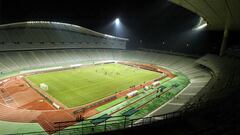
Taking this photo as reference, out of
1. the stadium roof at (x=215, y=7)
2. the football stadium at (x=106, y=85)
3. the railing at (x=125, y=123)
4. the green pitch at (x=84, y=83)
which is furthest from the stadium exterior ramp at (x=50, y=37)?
the stadium roof at (x=215, y=7)

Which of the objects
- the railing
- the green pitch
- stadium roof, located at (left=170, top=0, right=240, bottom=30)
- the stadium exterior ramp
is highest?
the stadium exterior ramp

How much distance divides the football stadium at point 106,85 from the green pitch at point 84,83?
0.43 ft

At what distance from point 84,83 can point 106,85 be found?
3.86 meters

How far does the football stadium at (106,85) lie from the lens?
1040cm

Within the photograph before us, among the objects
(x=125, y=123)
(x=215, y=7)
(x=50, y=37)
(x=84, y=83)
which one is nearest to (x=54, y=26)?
(x=50, y=37)

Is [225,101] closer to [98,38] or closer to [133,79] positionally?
[133,79]

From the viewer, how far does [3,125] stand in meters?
16.3

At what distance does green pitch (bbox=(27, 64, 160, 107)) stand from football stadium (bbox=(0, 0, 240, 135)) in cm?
13

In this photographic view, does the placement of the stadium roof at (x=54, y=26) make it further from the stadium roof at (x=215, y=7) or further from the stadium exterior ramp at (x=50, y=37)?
the stadium roof at (x=215, y=7)

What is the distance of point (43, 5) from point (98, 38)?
21.8m

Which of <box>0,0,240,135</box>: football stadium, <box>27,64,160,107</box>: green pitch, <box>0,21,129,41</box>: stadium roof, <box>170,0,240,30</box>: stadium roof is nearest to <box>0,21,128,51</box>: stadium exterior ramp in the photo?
<box>0,21,129,41</box>: stadium roof

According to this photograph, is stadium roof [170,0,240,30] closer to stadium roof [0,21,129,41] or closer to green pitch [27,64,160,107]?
green pitch [27,64,160,107]

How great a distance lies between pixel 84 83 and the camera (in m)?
30.6

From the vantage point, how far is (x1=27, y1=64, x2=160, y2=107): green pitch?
24.3 m
